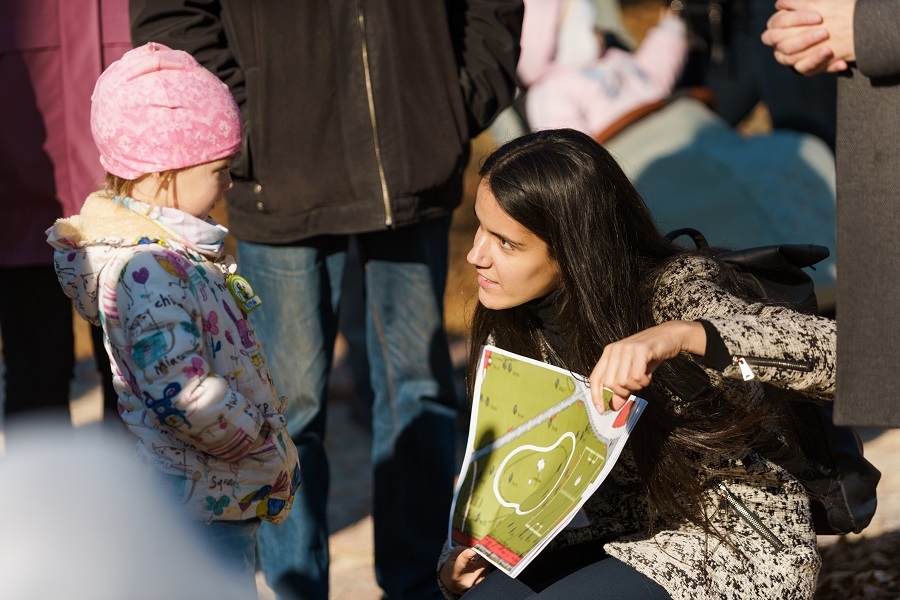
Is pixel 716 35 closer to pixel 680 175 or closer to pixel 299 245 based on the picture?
pixel 680 175

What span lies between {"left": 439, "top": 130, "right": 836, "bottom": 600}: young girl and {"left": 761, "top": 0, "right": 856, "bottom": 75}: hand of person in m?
0.40

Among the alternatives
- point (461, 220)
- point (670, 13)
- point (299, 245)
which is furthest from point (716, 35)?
point (299, 245)

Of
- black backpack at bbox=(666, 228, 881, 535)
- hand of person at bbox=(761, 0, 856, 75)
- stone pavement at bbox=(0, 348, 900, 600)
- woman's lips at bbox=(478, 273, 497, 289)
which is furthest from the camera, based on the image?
stone pavement at bbox=(0, 348, 900, 600)

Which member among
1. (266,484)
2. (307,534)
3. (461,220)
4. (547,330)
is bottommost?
(461,220)

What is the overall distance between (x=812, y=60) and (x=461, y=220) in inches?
226

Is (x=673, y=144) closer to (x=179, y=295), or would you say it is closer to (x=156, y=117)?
(x=156, y=117)

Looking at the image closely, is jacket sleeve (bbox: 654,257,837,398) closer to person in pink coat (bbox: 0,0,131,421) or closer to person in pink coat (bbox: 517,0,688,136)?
person in pink coat (bbox: 0,0,131,421)

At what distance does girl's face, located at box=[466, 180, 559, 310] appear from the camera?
93.9 inches

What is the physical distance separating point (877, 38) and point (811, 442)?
833 millimetres

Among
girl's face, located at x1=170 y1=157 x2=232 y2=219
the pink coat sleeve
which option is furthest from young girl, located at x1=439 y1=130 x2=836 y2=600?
the pink coat sleeve

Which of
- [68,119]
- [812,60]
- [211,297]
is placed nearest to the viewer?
[812,60]

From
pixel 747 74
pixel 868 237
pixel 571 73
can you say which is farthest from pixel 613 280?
pixel 747 74

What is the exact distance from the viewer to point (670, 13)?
557cm

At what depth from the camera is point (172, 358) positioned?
7.18ft
